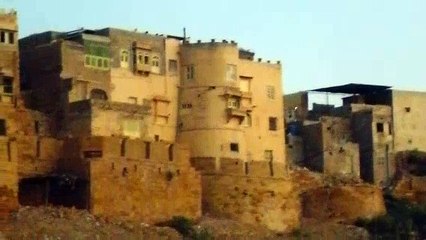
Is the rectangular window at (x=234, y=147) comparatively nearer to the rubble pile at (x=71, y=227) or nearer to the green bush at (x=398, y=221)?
the green bush at (x=398, y=221)

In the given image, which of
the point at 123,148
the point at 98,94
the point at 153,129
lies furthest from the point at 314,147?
the point at 123,148

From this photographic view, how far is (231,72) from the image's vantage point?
68.7 meters

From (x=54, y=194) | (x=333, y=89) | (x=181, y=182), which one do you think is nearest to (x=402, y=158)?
(x=333, y=89)

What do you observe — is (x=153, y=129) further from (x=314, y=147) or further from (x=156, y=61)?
(x=314, y=147)

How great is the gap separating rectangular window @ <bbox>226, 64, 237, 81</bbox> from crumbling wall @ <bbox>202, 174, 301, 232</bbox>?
450 centimetres

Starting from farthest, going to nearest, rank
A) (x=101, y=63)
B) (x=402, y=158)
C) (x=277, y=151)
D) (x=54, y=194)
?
1. (x=402, y=158)
2. (x=277, y=151)
3. (x=101, y=63)
4. (x=54, y=194)

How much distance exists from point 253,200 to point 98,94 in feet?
26.2

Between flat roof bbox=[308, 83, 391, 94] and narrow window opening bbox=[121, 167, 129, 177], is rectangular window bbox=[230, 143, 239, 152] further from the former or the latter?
flat roof bbox=[308, 83, 391, 94]

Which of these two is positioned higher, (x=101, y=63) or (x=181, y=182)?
(x=101, y=63)

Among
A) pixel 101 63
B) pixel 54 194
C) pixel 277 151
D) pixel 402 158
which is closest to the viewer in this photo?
pixel 54 194

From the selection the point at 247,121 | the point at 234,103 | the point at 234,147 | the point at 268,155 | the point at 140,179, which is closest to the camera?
the point at 140,179

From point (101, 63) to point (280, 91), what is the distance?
955 cm

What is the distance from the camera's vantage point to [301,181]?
241 feet

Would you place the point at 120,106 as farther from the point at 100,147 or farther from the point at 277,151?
the point at 277,151
